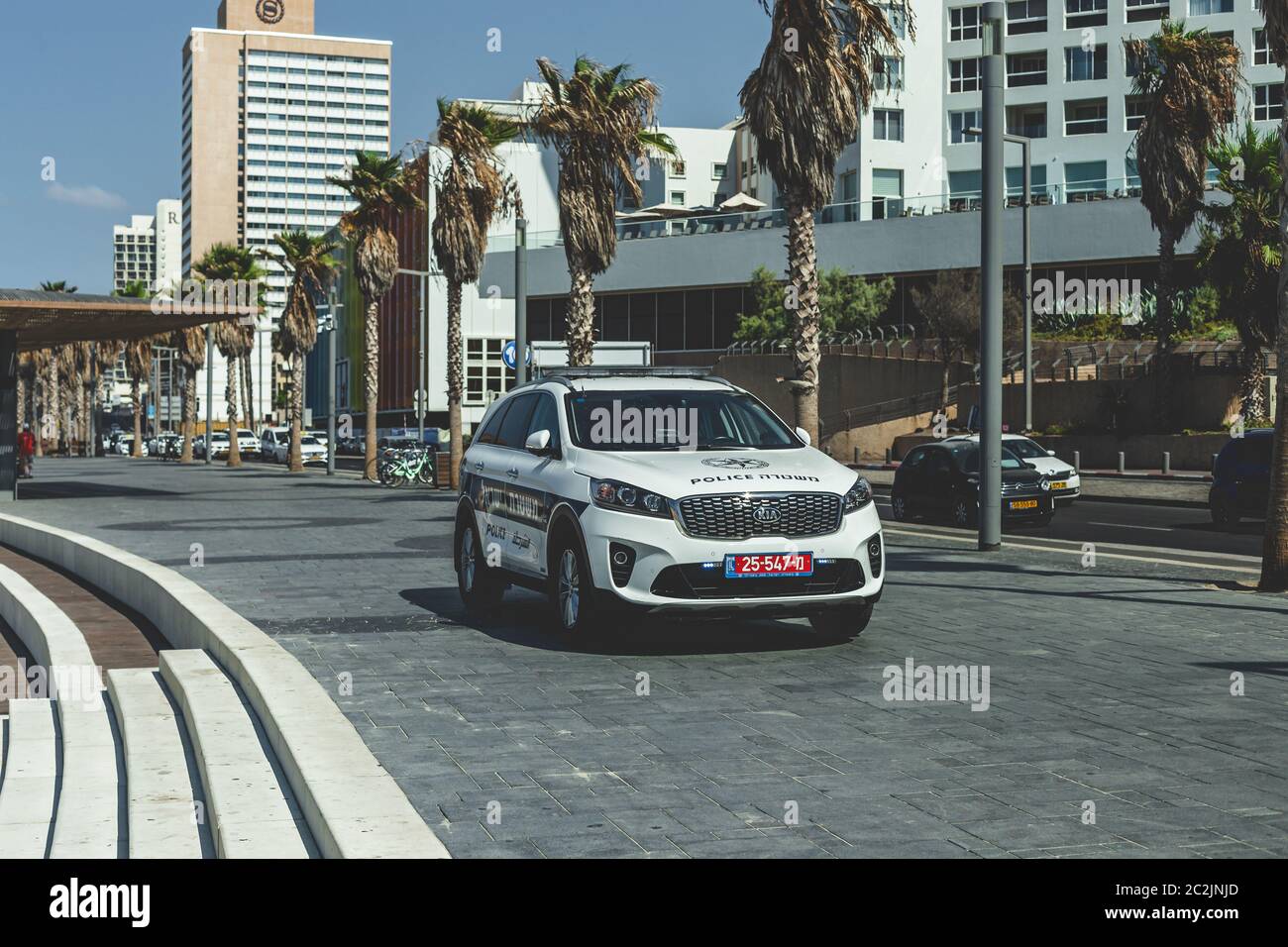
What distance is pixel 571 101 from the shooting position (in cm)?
3366

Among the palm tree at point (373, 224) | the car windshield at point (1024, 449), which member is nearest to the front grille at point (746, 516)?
the car windshield at point (1024, 449)

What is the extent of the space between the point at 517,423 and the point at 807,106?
48.1 ft

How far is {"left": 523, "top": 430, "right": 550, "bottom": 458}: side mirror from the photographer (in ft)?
34.7

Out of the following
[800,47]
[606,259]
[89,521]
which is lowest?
[89,521]

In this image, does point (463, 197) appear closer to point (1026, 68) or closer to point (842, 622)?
point (842, 622)

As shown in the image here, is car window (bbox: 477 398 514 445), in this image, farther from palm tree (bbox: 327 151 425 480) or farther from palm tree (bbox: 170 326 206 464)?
palm tree (bbox: 170 326 206 464)

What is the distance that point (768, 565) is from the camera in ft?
31.3

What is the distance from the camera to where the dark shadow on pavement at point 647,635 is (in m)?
10.0

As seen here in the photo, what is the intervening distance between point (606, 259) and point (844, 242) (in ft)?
122

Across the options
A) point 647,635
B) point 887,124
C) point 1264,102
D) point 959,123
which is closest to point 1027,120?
point 959,123

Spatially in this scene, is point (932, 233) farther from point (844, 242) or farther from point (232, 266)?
point (232, 266)

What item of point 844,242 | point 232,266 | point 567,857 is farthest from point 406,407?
point 567,857
